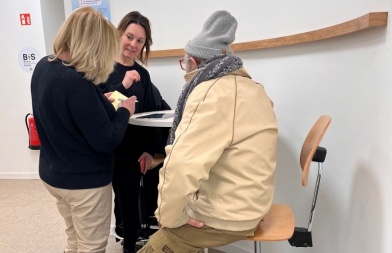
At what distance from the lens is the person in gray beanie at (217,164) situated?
97 centimetres

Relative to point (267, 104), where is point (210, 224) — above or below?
below

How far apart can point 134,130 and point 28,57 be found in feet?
7.51

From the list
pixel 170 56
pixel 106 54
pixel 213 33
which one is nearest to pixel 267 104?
pixel 213 33

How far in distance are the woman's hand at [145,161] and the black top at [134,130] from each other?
2cm

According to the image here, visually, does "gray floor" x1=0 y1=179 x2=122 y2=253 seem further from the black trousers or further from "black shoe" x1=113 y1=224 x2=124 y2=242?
the black trousers

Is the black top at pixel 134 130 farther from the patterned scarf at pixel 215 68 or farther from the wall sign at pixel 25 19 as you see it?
the wall sign at pixel 25 19

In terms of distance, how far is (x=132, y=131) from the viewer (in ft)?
5.82

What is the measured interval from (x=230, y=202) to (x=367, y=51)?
0.68 metres

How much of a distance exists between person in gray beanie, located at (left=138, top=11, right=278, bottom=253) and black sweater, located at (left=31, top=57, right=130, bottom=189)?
34 cm

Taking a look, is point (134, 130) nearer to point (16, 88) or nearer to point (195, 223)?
point (195, 223)

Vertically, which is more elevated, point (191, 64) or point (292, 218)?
point (191, 64)

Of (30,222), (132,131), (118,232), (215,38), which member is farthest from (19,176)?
(215,38)

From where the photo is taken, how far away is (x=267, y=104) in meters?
1.11

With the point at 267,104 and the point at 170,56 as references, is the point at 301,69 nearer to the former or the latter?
the point at 267,104
